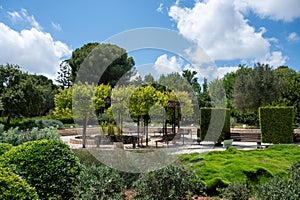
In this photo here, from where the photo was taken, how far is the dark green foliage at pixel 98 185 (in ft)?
15.3

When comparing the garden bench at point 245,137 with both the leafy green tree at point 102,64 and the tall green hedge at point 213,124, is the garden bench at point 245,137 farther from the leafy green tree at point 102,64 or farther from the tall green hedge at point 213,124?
the leafy green tree at point 102,64

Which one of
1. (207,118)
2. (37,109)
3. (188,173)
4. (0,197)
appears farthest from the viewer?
(37,109)

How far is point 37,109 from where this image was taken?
23.2m

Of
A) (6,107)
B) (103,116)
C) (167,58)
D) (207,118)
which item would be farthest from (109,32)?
(6,107)

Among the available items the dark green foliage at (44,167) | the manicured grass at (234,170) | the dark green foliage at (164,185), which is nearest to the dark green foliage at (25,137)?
the dark green foliage at (44,167)

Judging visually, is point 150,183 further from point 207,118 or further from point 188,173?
point 207,118

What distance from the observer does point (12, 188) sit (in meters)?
3.05

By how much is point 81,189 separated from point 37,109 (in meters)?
19.9

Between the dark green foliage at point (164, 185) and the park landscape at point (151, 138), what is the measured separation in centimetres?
2

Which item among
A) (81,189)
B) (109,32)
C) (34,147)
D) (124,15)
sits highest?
(124,15)

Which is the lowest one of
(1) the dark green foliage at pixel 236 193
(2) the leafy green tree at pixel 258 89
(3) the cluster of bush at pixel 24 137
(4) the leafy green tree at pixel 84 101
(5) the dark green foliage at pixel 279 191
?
(1) the dark green foliage at pixel 236 193

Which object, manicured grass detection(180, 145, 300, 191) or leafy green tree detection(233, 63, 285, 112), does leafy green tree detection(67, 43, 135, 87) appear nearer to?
leafy green tree detection(233, 63, 285, 112)

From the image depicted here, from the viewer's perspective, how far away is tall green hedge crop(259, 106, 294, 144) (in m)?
16.1

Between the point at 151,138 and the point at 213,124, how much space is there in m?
3.87
